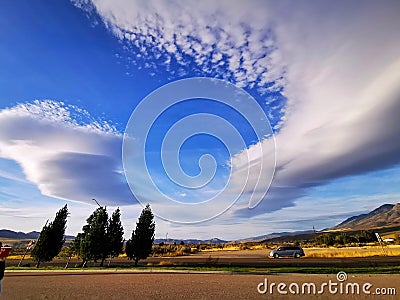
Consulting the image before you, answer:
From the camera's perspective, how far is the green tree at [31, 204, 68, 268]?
28200 millimetres

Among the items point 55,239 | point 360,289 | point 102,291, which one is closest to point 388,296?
point 360,289

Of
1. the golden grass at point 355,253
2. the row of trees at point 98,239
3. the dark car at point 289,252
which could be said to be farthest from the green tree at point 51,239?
the golden grass at point 355,253

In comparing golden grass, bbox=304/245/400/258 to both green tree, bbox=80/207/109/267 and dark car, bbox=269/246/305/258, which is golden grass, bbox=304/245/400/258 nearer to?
dark car, bbox=269/246/305/258

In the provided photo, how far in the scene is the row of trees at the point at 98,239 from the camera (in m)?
27.5

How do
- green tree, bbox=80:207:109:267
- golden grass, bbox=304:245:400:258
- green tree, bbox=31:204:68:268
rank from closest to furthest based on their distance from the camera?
green tree, bbox=80:207:109:267 < green tree, bbox=31:204:68:268 < golden grass, bbox=304:245:400:258

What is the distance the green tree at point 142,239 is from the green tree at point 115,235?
1.01 meters

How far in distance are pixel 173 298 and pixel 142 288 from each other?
2.86 metres

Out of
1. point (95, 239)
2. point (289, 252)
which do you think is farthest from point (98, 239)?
point (289, 252)

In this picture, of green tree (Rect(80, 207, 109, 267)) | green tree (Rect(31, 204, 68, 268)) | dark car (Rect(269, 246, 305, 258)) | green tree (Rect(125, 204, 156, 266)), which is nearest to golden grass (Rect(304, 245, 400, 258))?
dark car (Rect(269, 246, 305, 258))

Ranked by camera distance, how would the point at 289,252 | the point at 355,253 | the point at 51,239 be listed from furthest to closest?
the point at 355,253 → the point at 289,252 → the point at 51,239

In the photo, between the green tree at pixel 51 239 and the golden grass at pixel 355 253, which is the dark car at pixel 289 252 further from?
the green tree at pixel 51 239

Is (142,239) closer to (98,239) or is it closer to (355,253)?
(98,239)

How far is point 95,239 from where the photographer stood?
27.5 meters

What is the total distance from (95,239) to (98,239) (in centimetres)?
28
